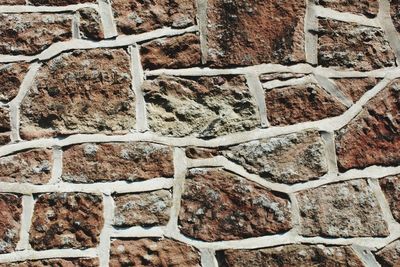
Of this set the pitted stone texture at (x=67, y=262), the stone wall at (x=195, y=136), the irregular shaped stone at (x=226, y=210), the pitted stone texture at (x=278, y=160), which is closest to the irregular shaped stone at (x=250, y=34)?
the stone wall at (x=195, y=136)

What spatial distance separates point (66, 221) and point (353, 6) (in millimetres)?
1159

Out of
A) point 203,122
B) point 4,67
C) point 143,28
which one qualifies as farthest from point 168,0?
point 4,67

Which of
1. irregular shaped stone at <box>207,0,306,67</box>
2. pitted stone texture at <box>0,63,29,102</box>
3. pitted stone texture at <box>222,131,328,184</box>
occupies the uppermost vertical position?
irregular shaped stone at <box>207,0,306,67</box>

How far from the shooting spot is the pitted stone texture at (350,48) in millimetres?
2111

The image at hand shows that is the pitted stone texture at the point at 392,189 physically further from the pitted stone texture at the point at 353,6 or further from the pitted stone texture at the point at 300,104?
the pitted stone texture at the point at 353,6

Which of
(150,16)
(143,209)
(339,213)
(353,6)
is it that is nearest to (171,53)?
(150,16)

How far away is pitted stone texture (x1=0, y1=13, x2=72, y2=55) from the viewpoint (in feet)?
6.84

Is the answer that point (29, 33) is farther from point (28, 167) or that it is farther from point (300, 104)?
point (300, 104)

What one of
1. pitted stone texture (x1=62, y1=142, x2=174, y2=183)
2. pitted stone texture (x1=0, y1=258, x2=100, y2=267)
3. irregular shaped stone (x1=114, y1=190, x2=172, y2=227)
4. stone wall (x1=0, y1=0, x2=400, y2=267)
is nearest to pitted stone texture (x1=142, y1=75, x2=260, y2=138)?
stone wall (x1=0, y1=0, x2=400, y2=267)

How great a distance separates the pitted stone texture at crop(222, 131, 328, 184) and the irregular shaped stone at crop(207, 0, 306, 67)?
0.27 meters

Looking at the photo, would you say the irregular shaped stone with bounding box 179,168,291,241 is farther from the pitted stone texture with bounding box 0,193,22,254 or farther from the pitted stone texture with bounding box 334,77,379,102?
→ the pitted stone texture with bounding box 0,193,22,254

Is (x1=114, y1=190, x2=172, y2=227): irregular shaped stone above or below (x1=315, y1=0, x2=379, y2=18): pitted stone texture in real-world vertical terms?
below

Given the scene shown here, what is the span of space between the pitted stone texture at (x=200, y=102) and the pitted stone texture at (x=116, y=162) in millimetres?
111

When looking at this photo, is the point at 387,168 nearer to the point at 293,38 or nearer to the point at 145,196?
the point at 293,38
